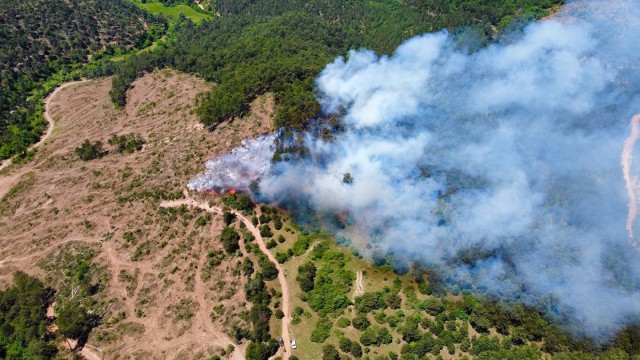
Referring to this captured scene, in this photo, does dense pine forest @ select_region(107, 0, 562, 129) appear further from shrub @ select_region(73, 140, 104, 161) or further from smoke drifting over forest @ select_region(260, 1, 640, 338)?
shrub @ select_region(73, 140, 104, 161)

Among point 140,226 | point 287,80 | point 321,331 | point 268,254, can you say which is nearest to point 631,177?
point 321,331

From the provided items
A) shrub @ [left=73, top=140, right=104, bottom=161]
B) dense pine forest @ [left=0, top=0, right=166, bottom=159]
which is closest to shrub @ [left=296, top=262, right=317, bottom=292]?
shrub @ [left=73, top=140, right=104, bottom=161]

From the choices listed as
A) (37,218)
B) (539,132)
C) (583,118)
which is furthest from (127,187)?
(583,118)

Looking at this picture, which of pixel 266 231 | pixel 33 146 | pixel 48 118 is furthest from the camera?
pixel 48 118

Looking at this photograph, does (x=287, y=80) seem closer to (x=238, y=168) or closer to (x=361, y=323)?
(x=238, y=168)

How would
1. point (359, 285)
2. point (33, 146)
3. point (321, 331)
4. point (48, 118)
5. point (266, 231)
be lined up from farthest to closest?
1. point (48, 118)
2. point (33, 146)
3. point (266, 231)
4. point (359, 285)
5. point (321, 331)
